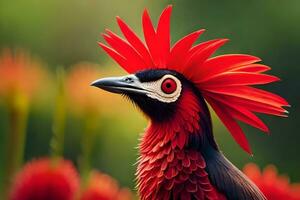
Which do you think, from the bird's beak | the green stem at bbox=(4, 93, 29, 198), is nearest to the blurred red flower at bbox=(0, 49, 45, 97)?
the green stem at bbox=(4, 93, 29, 198)

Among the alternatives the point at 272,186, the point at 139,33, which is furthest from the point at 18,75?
the point at 139,33

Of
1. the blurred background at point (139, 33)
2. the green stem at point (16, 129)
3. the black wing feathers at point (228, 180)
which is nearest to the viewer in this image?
the black wing feathers at point (228, 180)

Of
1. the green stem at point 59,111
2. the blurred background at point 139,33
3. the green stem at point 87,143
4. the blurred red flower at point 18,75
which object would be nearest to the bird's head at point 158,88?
the green stem at point 59,111

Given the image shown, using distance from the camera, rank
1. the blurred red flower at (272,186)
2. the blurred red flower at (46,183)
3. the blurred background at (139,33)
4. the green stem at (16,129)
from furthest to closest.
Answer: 1. the blurred background at (139,33)
2. the blurred red flower at (46,183)
3. the blurred red flower at (272,186)
4. the green stem at (16,129)

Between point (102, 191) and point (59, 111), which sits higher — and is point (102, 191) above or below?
below

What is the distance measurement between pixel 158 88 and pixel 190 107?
0.09 m

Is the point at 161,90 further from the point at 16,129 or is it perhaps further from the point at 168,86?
the point at 16,129

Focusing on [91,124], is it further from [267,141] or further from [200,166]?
[267,141]

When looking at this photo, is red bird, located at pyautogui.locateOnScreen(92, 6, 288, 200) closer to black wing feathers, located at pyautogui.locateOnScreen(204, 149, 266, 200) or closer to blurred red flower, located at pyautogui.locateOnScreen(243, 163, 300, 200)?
black wing feathers, located at pyautogui.locateOnScreen(204, 149, 266, 200)

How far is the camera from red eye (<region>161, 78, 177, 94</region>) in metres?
A: 2.31

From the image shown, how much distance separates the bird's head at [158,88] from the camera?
91.4 inches

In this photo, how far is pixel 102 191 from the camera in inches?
119

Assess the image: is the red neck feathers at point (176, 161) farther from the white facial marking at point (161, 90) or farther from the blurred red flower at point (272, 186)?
the blurred red flower at point (272, 186)

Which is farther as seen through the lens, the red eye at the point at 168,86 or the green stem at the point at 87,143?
the green stem at the point at 87,143
